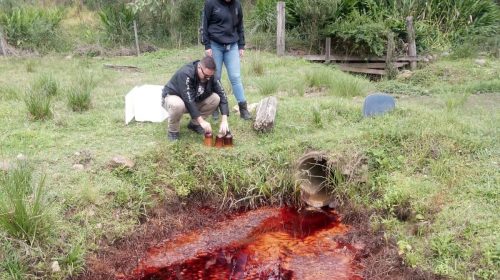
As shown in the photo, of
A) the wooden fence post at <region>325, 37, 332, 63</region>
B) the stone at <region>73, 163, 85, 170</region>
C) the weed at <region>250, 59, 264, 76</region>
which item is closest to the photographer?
the stone at <region>73, 163, 85, 170</region>

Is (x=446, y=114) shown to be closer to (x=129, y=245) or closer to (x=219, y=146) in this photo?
(x=219, y=146)

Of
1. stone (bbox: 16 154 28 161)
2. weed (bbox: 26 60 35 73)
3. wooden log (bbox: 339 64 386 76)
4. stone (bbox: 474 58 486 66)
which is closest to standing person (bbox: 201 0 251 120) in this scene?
stone (bbox: 16 154 28 161)

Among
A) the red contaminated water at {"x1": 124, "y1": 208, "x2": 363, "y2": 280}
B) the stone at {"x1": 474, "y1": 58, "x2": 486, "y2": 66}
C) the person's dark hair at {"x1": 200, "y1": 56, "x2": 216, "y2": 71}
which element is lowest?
the red contaminated water at {"x1": 124, "y1": 208, "x2": 363, "y2": 280}

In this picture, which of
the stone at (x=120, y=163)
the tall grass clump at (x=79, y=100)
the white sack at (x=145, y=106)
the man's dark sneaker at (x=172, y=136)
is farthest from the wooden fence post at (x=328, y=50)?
the stone at (x=120, y=163)

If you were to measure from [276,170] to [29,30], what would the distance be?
29.7 feet

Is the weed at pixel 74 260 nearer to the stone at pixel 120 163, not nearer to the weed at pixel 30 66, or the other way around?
the stone at pixel 120 163

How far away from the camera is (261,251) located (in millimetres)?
4570

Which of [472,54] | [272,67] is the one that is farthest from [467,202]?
[472,54]

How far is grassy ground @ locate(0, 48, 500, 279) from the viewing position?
386 cm

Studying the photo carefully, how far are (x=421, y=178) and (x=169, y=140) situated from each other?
8.93ft

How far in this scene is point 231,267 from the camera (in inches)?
169

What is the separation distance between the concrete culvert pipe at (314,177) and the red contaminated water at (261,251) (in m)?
0.25

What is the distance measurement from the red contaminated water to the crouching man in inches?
→ 44.7

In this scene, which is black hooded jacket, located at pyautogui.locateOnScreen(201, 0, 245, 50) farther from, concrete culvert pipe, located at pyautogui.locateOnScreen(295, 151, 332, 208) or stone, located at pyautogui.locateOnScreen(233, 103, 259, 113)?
concrete culvert pipe, located at pyautogui.locateOnScreen(295, 151, 332, 208)
